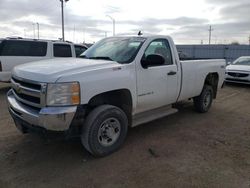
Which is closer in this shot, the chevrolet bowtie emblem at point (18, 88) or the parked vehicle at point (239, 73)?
the chevrolet bowtie emblem at point (18, 88)

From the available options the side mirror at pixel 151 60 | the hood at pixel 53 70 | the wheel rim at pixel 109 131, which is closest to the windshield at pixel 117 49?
the side mirror at pixel 151 60

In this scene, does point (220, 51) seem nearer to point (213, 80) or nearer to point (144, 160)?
point (213, 80)

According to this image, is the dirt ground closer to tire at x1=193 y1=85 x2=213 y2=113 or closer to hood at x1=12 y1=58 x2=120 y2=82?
tire at x1=193 y1=85 x2=213 y2=113

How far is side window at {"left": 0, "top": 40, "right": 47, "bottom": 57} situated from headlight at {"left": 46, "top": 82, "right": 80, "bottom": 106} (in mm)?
6127

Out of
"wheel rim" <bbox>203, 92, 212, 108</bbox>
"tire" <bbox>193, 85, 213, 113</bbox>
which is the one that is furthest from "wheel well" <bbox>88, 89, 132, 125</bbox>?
"wheel rim" <bbox>203, 92, 212, 108</bbox>

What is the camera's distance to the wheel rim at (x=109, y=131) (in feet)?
12.4

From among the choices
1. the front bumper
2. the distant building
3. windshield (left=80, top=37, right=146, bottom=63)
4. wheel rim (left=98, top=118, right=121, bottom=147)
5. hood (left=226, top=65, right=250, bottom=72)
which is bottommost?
wheel rim (left=98, top=118, right=121, bottom=147)

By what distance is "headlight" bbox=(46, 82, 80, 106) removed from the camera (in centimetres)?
315

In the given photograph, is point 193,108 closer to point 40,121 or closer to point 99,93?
point 99,93

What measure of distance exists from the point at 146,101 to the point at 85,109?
4.25 feet

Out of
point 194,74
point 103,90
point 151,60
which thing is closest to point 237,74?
point 194,74

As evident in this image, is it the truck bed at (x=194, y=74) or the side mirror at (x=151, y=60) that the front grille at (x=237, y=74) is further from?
the side mirror at (x=151, y=60)

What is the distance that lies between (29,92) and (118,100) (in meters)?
1.44

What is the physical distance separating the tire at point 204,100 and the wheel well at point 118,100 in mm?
2759
